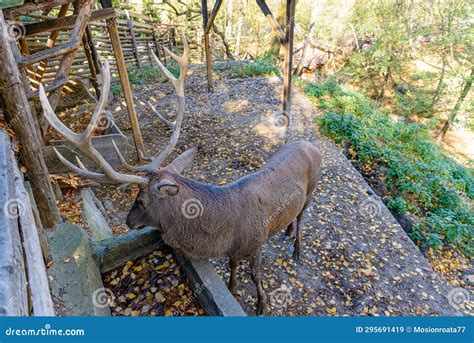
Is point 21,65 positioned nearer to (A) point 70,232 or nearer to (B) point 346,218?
(A) point 70,232

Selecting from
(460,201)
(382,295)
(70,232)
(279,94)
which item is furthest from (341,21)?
(70,232)

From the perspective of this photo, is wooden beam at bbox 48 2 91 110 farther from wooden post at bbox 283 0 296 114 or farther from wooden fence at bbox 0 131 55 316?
wooden post at bbox 283 0 296 114

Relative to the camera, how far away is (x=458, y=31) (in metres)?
12.5

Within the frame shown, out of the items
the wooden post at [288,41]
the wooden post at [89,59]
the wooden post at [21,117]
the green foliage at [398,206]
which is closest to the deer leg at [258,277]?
the wooden post at [21,117]

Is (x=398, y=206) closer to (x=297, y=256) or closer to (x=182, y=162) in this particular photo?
(x=297, y=256)

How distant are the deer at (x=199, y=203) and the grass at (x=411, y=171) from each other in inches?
151

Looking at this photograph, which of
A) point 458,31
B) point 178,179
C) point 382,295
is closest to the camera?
point 178,179

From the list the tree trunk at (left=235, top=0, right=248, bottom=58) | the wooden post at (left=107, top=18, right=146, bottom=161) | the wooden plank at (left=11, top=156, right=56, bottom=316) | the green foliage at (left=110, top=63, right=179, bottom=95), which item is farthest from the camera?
the tree trunk at (left=235, top=0, right=248, bottom=58)

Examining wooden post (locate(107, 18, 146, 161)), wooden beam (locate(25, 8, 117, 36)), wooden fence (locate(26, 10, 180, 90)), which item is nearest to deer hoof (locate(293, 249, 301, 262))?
wooden post (locate(107, 18, 146, 161))

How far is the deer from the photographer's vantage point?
7.69 ft

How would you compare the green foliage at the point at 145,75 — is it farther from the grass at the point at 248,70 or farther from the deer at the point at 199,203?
the deer at the point at 199,203

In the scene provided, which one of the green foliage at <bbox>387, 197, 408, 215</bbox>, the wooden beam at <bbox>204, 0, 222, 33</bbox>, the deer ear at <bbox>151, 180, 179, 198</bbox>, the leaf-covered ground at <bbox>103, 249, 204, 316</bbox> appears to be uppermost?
the wooden beam at <bbox>204, 0, 222, 33</bbox>

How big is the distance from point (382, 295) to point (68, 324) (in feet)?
12.2

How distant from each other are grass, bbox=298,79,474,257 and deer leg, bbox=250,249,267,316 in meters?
3.73
